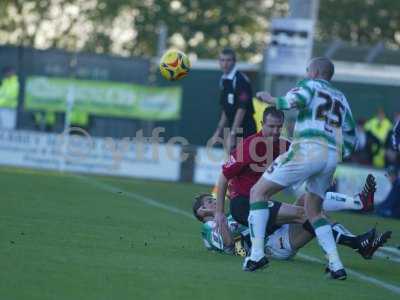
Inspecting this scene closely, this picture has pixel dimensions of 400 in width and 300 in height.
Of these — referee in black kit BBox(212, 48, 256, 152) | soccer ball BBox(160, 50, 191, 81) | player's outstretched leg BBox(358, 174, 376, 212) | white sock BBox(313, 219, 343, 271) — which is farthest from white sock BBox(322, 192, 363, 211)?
referee in black kit BBox(212, 48, 256, 152)

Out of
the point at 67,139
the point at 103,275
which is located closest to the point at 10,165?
the point at 67,139

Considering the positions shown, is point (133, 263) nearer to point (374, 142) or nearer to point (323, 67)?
point (323, 67)

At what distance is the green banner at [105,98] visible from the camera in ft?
92.7

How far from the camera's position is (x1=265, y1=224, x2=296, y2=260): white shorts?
1076 cm

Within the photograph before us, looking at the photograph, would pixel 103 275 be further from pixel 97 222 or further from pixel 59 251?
pixel 97 222

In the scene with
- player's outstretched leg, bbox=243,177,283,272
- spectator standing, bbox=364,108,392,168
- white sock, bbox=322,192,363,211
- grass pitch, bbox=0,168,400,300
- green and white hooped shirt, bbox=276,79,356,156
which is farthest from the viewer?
spectator standing, bbox=364,108,392,168

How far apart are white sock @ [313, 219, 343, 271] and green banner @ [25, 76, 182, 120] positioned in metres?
18.8

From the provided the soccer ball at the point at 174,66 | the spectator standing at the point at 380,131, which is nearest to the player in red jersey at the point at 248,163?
the soccer ball at the point at 174,66

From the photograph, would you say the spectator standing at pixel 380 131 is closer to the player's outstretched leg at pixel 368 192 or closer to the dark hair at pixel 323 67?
the player's outstretched leg at pixel 368 192

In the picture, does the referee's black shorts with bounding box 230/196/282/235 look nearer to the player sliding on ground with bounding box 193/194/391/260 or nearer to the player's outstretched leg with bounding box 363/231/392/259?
the player sliding on ground with bounding box 193/194/391/260

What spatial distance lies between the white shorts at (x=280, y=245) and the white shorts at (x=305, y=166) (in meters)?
1.19

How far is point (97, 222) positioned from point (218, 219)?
301 cm

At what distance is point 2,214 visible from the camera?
13.3m

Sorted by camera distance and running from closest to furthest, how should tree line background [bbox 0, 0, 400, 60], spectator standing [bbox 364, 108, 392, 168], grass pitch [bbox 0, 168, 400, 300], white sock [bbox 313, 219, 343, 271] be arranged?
grass pitch [bbox 0, 168, 400, 300], white sock [bbox 313, 219, 343, 271], spectator standing [bbox 364, 108, 392, 168], tree line background [bbox 0, 0, 400, 60]
